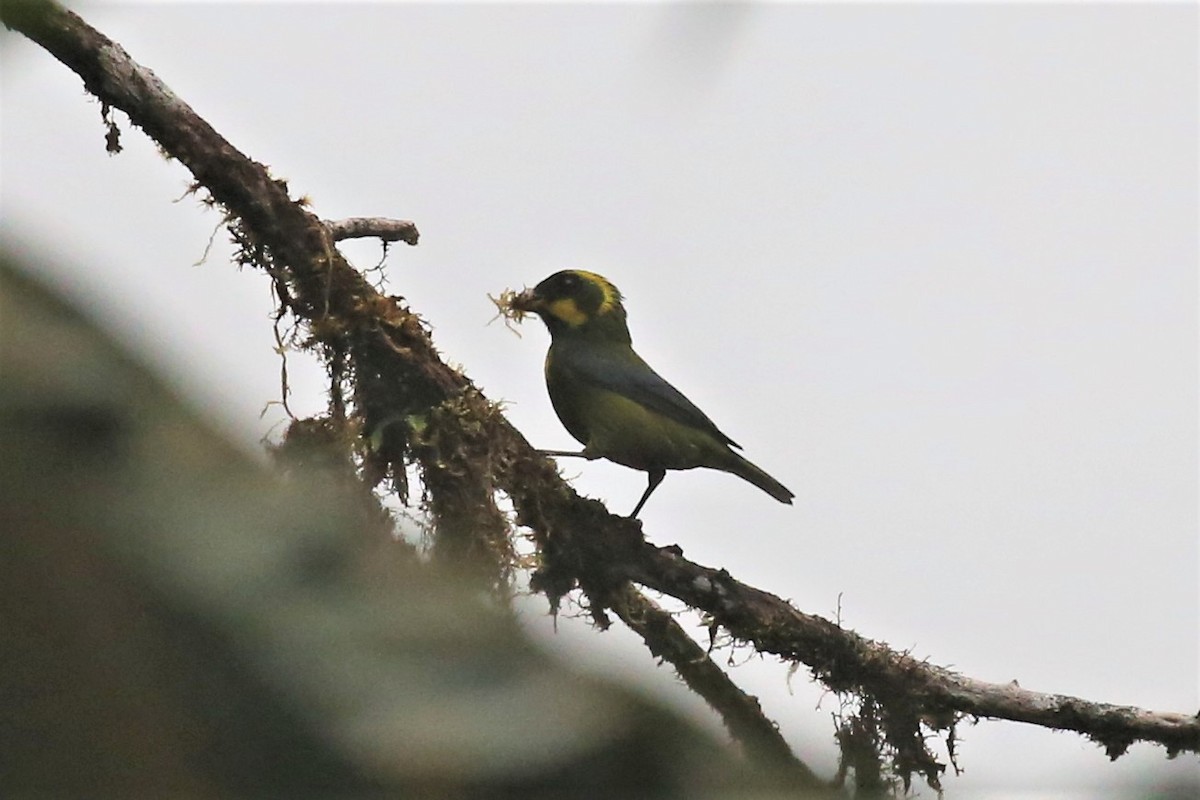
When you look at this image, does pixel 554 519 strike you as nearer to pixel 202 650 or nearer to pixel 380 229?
pixel 380 229

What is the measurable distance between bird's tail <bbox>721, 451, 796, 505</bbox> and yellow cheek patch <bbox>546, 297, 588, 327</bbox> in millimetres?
946

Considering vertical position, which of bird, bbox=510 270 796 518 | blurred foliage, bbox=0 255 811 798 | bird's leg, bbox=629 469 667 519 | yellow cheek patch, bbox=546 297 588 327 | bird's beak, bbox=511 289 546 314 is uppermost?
bird's beak, bbox=511 289 546 314

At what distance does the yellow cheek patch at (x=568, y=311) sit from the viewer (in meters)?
6.07

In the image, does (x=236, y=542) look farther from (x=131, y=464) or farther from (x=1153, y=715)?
(x=1153, y=715)

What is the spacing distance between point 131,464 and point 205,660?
0.41 feet

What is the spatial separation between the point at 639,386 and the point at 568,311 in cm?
59

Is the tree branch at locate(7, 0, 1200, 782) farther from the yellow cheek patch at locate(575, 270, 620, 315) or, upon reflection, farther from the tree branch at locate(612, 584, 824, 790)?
the yellow cheek patch at locate(575, 270, 620, 315)

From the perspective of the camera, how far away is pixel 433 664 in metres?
0.64

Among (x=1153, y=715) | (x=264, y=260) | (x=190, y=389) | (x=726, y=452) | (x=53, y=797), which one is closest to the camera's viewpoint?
(x=53, y=797)

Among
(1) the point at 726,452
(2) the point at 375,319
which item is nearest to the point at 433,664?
(2) the point at 375,319

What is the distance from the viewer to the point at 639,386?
575cm

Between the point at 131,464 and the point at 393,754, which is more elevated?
the point at 131,464

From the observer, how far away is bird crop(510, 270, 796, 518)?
569 centimetres

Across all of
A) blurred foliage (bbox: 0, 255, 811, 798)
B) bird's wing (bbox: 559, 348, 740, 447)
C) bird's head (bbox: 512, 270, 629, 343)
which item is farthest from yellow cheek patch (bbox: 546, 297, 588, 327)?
blurred foliage (bbox: 0, 255, 811, 798)
